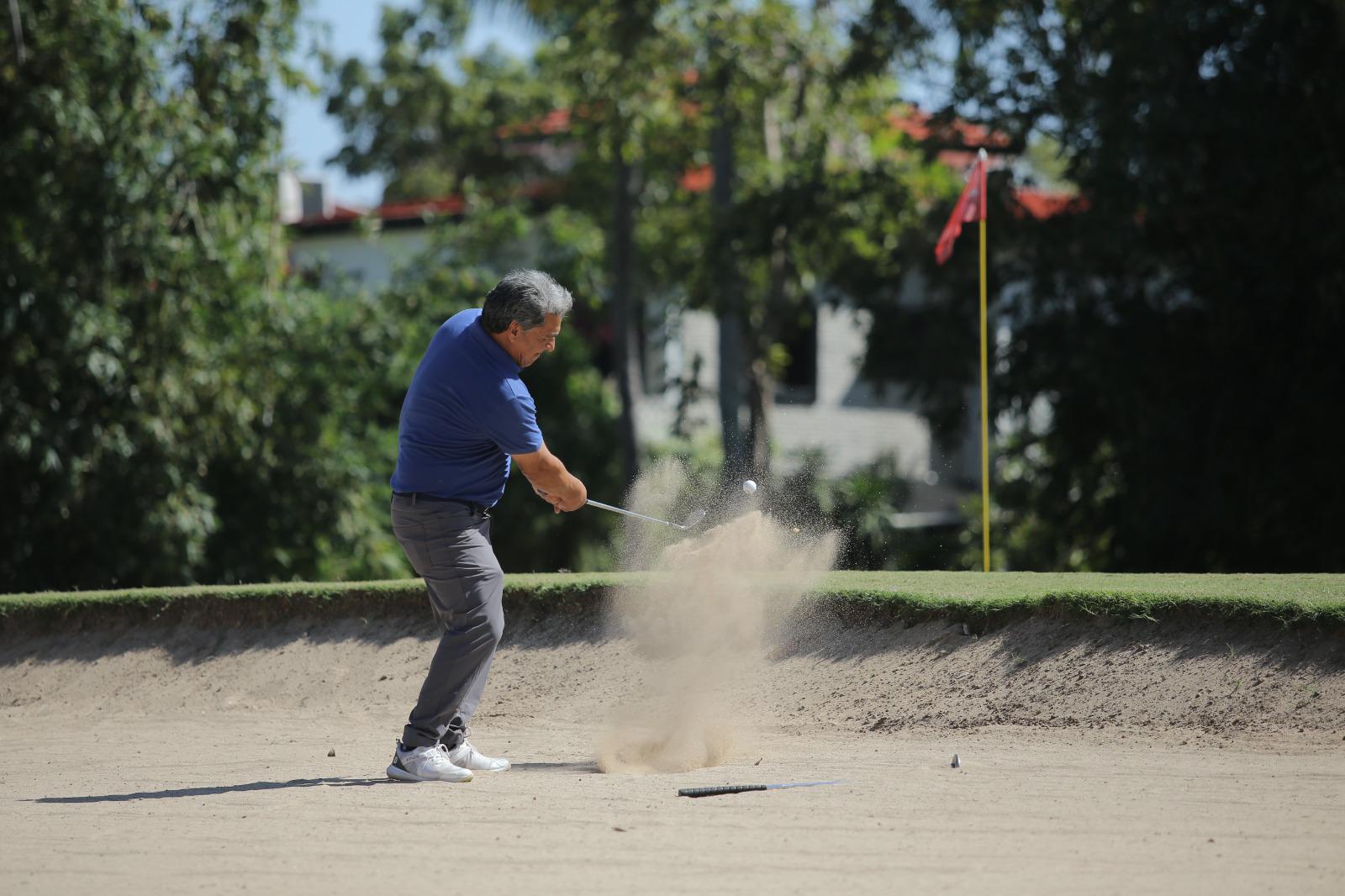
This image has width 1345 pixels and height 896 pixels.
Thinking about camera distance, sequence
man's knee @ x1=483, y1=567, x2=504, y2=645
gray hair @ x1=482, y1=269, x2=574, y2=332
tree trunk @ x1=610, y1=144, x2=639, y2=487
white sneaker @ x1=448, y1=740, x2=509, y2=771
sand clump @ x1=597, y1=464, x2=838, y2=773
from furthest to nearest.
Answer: tree trunk @ x1=610, y1=144, x2=639, y2=487
sand clump @ x1=597, y1=464, x2=838, y2=773
white sneaker @ x1=448, y1=740, x2=509, y2=771
man's knee @ x1=483, y1=567, x2=504, y2=645
gray hair @ x1=482, y1=269, x2=574, y2=332

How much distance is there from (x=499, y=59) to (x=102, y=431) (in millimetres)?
21018

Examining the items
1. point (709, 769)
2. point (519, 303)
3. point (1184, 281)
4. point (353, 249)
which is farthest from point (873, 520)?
point (519, 303)

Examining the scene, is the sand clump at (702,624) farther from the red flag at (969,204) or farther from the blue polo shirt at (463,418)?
the red flag at (969,204)

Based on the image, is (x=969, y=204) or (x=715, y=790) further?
(x=969, y=204)

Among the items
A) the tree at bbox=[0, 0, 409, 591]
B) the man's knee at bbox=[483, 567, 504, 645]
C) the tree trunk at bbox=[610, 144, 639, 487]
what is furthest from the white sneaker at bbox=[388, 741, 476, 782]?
the tree trunk at bbox=[610, 144, 639, 487]

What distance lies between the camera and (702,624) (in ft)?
26.2

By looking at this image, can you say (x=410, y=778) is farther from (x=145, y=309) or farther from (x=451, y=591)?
(x=145, y=309)

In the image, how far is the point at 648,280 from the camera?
92.2 feet

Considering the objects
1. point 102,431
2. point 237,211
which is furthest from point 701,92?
point 102,431

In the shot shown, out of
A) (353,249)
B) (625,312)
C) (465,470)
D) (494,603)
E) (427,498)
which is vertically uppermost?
(353,249)

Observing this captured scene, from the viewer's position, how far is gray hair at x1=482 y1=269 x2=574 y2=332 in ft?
21.0

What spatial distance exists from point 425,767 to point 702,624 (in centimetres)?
193

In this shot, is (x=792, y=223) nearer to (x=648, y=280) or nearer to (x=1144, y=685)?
(x=648, y=280)

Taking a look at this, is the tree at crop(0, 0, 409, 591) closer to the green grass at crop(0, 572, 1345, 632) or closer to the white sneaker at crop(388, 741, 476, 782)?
the green grass at crop(0, 572, 1345, 632)
